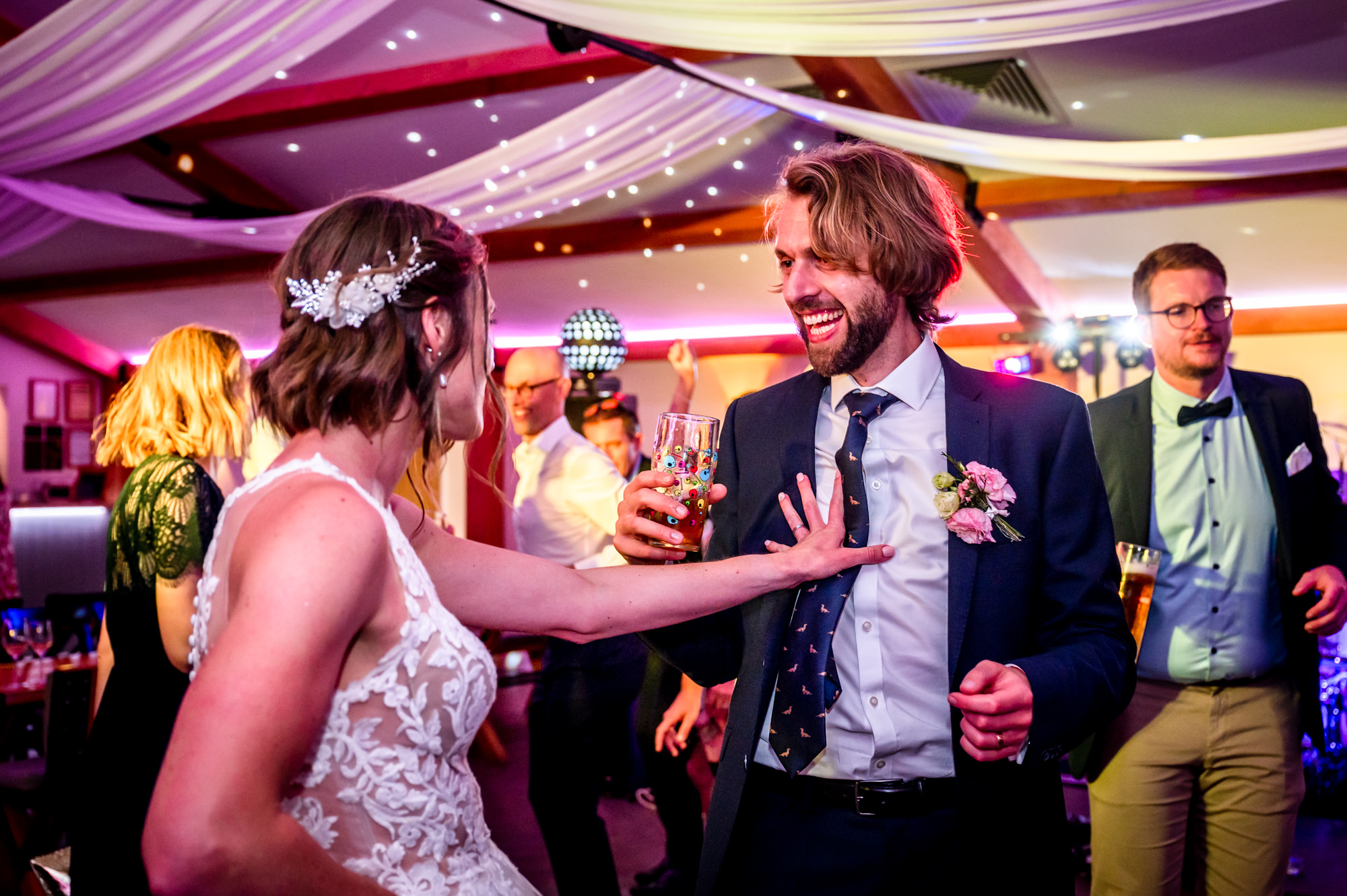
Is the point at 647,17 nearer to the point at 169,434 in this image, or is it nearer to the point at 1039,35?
the point at 1039,35

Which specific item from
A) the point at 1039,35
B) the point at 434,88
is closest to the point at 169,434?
the point at 1039,35

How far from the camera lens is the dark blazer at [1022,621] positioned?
1.59 m

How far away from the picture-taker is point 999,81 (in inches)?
204

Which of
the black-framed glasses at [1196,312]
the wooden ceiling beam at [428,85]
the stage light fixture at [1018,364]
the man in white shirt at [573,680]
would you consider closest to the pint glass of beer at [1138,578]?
the black-framed glasses at [1196,312]

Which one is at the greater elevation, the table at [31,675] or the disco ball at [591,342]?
the disco ball at [591,342]

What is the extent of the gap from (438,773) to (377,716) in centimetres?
15

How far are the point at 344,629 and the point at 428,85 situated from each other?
194 inches

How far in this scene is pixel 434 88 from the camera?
18.1 feet

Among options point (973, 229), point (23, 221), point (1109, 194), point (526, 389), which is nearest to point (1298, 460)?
point (526, 389)

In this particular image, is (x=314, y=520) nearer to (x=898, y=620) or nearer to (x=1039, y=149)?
(x=898, y=620)

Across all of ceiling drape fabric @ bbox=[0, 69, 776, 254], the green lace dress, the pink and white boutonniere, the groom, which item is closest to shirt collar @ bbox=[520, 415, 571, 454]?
ceiling drape fabric @ bbox=[0, 69, 776, 254]

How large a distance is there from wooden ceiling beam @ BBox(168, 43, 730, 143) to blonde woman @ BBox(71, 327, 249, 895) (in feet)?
9.22

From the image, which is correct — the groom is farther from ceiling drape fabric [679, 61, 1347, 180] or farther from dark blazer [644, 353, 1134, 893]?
ceiling drape fabric [679, 61, 1347, 180]

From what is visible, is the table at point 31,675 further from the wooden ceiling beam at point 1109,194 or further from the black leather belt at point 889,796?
the wooden ceiling beam at point 1109,194
